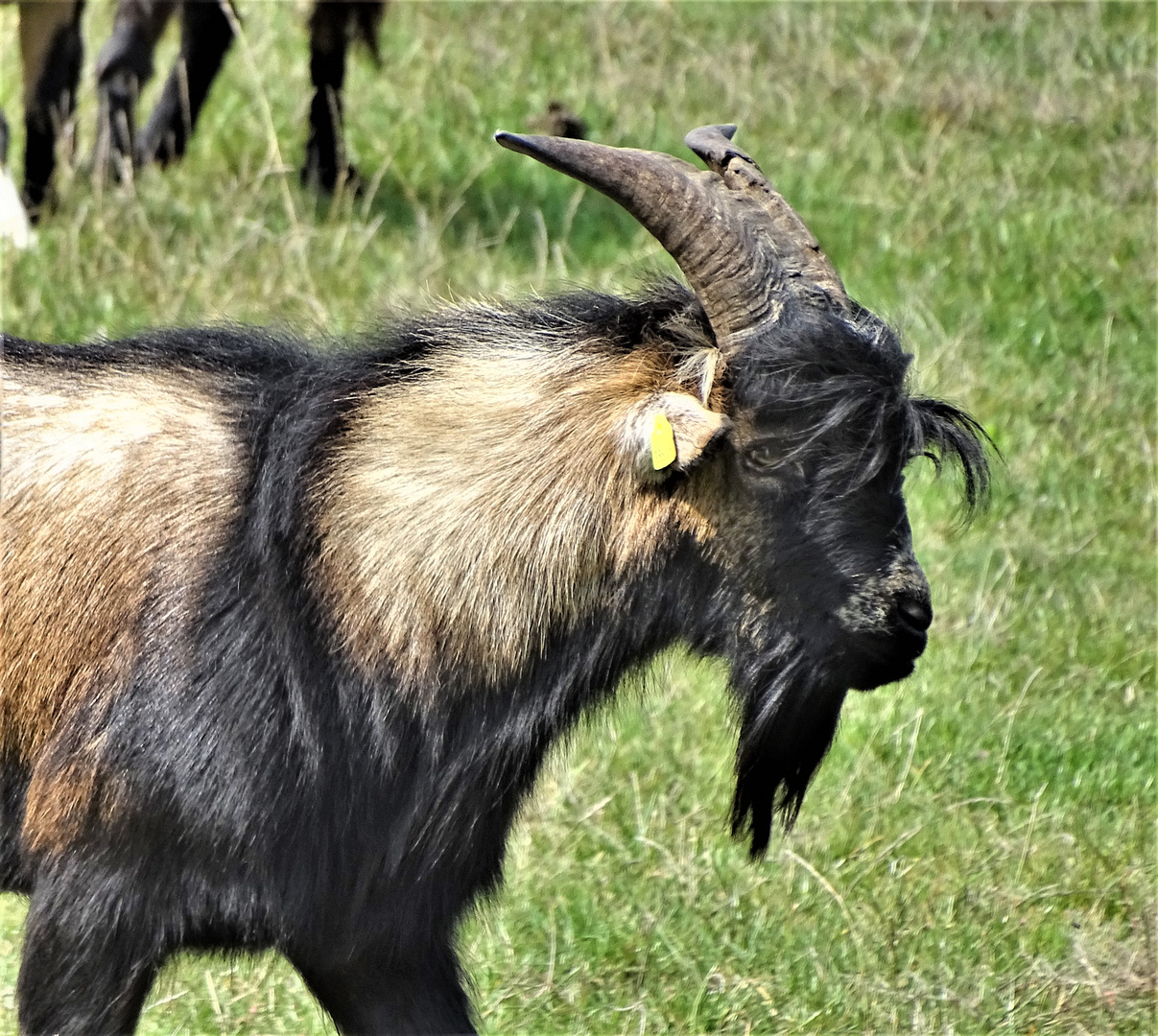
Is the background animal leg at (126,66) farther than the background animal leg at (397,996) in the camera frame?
Yes

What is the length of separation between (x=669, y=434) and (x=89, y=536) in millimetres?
1299

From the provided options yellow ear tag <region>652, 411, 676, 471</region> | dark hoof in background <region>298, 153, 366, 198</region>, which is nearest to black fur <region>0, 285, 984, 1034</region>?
yellow ear tag <region>652, 411, 676, 471</region>

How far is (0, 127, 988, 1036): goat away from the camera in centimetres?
353

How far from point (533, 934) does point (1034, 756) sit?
1.92 metres

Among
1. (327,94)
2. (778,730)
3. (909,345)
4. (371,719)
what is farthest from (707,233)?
(327,94)

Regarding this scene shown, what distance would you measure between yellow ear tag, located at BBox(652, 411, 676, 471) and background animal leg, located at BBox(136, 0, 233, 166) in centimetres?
654

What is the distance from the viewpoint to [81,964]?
11.6 feet

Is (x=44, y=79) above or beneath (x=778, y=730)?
beneath

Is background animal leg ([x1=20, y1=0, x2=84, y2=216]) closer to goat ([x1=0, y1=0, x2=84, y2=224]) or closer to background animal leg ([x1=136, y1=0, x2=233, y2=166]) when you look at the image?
goat ([x1=0, y1=0, x2=84, y2=224])

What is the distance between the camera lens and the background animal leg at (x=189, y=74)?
30.9 ft

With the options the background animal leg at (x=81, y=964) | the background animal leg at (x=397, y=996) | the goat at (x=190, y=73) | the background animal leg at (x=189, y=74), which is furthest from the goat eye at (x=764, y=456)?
the background animal leg at (x=189, y=74)

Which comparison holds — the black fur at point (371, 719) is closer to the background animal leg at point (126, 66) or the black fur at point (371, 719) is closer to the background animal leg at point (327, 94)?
the background animal leg at point (126, 66)

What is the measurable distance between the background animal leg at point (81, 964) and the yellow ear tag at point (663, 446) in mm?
1385

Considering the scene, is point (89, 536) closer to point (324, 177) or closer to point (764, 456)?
point (764, 456)
